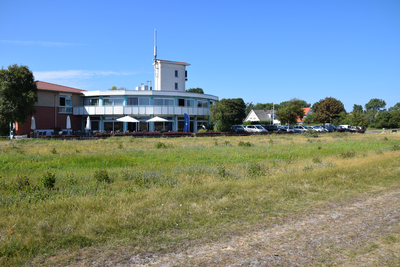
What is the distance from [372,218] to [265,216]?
2322 mm

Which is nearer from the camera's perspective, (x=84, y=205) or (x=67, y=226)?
(x=67, y=226)

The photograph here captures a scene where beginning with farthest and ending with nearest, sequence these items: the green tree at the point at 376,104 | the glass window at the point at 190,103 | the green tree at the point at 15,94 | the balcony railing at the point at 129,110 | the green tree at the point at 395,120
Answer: the green tree at the point at 376,104 → the green tree at the point at 395,120 → the glass window at the point at 190,103 → the balcony railing at the point at 129,110 → the green tree at the point at 15,94

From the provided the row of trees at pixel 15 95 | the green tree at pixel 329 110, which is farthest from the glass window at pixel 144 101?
the green tree at pixel 329 110

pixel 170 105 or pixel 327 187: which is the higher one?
pixel 170 105

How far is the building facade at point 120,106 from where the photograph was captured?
138ft

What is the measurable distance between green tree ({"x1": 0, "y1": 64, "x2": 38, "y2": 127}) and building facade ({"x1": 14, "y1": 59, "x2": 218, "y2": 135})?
593 centimetres

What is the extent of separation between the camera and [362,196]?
830cm

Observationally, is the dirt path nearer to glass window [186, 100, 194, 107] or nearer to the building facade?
the building facade

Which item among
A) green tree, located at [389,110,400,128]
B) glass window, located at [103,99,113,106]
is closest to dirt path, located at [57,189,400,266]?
glass window, located at [103,99,113,106]

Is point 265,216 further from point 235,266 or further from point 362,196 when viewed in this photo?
point 362,196

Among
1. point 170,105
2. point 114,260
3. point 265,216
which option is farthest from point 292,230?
point 170,105

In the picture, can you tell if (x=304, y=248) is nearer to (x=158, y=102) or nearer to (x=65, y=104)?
(x=158, y=102)

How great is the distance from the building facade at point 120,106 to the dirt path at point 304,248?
39319mm

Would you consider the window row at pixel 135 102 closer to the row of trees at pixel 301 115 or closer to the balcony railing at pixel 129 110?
the balcony railing at pixel 129 110
